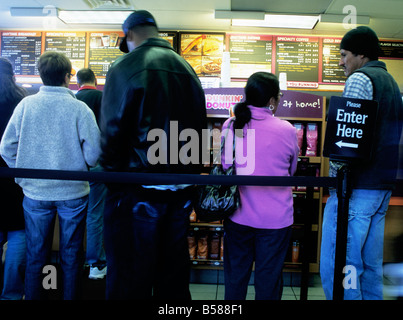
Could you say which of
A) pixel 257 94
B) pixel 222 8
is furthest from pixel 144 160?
pixel 222 8

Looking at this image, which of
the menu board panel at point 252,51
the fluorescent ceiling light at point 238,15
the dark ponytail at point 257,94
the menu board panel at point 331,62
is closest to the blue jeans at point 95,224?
the dark ponytail at point 257,94

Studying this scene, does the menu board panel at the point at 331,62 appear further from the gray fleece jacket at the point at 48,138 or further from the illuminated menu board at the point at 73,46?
the gray fleece jacket at the point at 48,138

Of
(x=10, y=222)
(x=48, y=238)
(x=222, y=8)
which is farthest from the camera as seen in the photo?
(x=222, y=8)

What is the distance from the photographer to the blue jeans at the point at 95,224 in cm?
284

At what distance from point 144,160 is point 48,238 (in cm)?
89

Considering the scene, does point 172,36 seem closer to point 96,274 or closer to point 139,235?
point 96,274

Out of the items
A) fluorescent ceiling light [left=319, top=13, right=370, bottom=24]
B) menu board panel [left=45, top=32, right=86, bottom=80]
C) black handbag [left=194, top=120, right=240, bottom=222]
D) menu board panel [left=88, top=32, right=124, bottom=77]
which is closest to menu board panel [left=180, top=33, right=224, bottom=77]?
menu board panel [left=88, top=32, right=124, bottom=77]

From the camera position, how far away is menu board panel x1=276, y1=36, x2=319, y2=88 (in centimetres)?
446

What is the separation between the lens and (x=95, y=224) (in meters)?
2.87

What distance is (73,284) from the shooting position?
1902mm

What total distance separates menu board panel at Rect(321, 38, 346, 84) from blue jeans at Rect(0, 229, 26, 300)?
4130mm

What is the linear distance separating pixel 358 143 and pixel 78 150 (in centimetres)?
148

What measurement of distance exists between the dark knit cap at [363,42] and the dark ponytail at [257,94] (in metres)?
0.44

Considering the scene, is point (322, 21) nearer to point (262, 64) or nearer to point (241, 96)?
point (262, 64)
